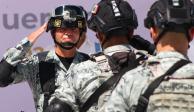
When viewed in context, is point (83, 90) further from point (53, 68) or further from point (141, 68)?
point (53, 68)

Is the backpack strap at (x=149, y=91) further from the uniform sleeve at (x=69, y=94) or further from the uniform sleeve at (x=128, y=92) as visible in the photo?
the uniform sleeve at (x=69, y=94)

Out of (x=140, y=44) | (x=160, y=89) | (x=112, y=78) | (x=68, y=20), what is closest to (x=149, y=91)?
(x=160, y=89)

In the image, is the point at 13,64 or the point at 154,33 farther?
the point at 13,64

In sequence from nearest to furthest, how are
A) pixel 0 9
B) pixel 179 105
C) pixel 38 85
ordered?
pixel 179 105 → pixel 38 85 → pixel 0 9

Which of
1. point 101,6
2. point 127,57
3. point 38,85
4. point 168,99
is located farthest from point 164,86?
point 38,85

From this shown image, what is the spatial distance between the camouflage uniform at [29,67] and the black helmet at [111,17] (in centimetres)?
66

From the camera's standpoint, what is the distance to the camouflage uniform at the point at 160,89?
1.48 meters

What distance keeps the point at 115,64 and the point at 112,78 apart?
0.05 metres

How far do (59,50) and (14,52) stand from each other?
211 mm

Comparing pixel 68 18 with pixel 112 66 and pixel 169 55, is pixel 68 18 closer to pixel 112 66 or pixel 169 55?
pixel 112 66

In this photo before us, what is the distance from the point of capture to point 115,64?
69.9 inches

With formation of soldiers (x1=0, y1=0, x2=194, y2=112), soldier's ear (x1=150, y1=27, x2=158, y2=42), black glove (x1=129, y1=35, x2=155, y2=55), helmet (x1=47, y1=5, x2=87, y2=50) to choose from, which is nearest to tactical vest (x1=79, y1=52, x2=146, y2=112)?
formation of soldiers (x1=0, y1=0, x2=194, y2=112)

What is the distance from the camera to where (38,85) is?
2496mm

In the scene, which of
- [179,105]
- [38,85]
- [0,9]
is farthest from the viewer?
[0,9]
